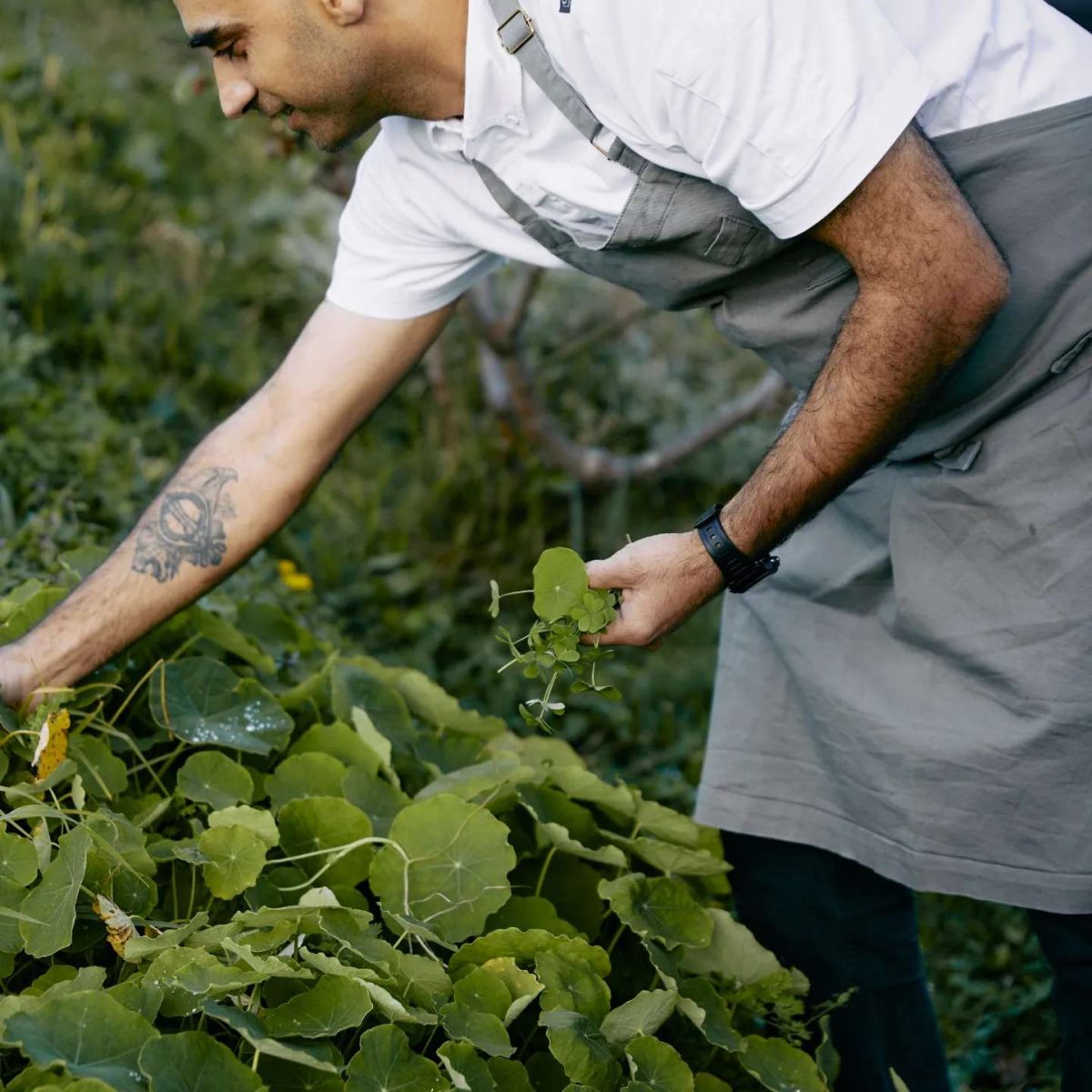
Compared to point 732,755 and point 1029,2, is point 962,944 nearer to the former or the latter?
point 732,755

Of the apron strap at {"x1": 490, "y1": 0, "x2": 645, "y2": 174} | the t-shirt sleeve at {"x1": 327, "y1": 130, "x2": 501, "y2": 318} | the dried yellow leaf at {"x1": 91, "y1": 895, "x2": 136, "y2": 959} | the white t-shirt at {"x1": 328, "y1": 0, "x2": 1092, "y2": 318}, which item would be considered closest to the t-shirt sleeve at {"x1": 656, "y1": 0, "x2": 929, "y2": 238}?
the white t-shirt at {"x1": 328, "y1": 0, "x2": 1092, "y2": 318}

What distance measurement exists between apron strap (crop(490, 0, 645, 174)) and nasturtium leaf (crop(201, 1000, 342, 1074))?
1048 mm

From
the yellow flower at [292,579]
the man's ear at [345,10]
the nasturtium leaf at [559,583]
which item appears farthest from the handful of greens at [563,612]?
the yellow flower at [292,579]

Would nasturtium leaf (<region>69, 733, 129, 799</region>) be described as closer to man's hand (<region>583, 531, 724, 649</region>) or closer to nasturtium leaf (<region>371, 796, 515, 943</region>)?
nasturtium leaf (<region>371, 796, 515, 943</region>)

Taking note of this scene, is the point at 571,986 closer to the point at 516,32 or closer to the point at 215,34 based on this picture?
the point at 516,32

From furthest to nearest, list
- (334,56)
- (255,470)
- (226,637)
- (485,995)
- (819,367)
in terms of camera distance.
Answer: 1. (226,637)
2. (255,470)
3. (819,367)
4. (334,56)
5. (485,995)

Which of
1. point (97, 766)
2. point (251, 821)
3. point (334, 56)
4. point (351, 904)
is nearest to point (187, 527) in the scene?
point (97, 766)

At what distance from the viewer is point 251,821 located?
1731 mm

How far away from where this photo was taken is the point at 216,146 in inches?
199

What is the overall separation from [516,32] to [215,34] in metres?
0.39

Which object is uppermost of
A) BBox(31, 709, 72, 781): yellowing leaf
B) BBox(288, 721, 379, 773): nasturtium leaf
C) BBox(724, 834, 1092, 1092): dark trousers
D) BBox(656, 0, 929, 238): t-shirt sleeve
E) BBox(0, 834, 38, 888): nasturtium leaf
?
BBox(656, 0, 929, 238): t-shirt sleeve

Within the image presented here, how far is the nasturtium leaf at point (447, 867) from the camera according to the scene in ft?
5.63

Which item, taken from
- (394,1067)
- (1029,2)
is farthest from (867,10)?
(394,1067)

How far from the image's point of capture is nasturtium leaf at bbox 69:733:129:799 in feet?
5.96
